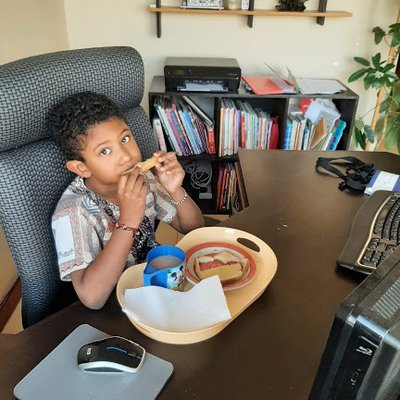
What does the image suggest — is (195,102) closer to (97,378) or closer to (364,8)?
(364,8)

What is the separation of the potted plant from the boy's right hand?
1.91m

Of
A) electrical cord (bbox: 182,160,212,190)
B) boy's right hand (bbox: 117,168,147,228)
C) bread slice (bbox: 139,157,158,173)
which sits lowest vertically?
electrical cord (bbox: 182,160,212,190)

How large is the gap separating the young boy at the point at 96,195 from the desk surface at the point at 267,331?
0.35 feet

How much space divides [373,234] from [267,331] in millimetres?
421

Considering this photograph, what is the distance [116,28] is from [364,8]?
4.75 feet

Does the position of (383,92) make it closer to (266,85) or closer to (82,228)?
(266,85)

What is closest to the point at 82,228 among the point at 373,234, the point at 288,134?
the point at 373,234

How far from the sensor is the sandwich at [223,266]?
2.87 ft

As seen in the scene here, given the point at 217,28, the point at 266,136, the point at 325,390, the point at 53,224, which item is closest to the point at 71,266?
the point at 53,224

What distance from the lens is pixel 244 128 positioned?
2.43m

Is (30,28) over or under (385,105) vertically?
over

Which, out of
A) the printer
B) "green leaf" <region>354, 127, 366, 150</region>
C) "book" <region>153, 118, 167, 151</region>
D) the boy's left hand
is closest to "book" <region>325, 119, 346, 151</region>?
"green leaf" <region>354, 127, 366, 150</region>

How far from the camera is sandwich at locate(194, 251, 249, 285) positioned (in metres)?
0.87

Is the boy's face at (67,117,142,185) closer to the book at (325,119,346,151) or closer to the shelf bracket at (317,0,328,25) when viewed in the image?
the book at (325,119,346,151)
